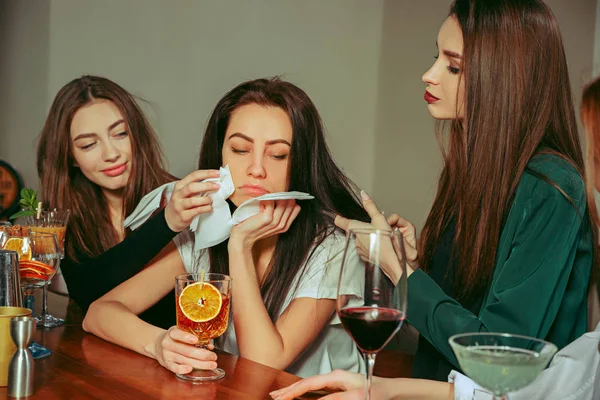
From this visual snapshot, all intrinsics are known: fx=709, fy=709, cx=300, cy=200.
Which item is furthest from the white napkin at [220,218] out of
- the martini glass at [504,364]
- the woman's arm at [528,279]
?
the martini glass at [504,364]

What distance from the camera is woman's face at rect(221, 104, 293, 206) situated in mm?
2197

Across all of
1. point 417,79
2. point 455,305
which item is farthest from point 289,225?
point 417,79

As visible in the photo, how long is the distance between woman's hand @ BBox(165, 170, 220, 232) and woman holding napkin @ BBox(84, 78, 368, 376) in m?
0.05

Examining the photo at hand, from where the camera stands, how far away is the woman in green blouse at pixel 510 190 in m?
1.51

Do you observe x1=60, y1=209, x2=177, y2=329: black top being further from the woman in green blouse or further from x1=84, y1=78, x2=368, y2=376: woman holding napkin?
the woman in green blouse

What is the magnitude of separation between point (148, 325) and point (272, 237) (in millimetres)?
654

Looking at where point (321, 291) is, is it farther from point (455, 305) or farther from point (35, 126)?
point (35, 126)

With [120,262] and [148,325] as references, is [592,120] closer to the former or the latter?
[148,325]

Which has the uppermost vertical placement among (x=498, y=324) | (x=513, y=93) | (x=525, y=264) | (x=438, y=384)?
(x=513, y=93)

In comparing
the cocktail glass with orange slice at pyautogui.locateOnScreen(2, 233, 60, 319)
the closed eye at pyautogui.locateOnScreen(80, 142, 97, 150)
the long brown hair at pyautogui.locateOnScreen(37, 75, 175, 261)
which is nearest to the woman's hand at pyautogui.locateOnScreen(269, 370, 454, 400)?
the cocktail glass with orange slice at pyautogui.locateOnScreen(2, 233, 60, 319)

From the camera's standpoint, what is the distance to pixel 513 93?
1.63 meters

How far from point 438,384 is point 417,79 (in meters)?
2.92

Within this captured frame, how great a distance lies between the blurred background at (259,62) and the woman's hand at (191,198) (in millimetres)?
1741

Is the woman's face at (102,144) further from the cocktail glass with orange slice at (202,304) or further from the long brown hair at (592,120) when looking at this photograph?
the long brown hair at (592,120)
